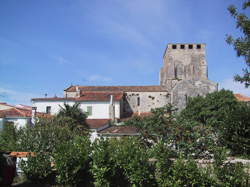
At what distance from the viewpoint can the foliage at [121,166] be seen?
8742mm

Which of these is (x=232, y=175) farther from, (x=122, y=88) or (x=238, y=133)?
(x=122, y=88)

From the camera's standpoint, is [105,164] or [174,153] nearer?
[105,164]

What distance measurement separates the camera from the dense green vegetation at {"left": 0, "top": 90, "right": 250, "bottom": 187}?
8.41 metres

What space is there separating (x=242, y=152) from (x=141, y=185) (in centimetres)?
805

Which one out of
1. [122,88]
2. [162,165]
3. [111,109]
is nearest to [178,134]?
[162,165]

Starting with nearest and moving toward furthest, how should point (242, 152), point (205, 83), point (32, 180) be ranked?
1. point (32, 180)
2. point (242, 152)
3. point (205, 83)

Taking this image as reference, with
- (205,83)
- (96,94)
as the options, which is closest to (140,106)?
(96,94)

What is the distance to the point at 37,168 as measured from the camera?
1003 centimetres

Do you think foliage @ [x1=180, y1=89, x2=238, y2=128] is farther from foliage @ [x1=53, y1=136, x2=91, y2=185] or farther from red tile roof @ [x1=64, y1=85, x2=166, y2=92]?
foliage @ [x1=53, y1=136, x2=91, y2=185]

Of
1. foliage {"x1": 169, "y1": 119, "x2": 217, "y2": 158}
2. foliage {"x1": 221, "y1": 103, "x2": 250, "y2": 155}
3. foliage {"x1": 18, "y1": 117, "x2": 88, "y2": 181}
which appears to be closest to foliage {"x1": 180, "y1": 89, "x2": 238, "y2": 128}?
foliage {"x1": 221, "y1": 103, "x2": 250, "y2": 155}

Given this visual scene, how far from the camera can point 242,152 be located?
13.9 m

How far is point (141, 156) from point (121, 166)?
2.77 ft

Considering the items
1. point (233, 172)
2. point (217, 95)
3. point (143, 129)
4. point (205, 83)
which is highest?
point (205, 83)

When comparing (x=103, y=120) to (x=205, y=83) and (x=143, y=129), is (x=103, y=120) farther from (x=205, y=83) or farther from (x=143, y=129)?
(x=143, y=129)
